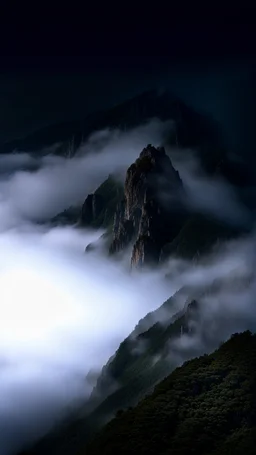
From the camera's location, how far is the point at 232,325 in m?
112

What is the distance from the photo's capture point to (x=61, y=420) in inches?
6442

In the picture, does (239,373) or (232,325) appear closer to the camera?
(239,373)

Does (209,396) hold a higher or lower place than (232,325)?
lower

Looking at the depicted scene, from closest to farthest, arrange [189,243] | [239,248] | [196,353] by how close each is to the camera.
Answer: [196,353]
[239,248]
[189,243]

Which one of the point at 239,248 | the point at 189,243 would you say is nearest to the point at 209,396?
the point at 239,248

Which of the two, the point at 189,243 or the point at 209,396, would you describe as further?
the point at 189,243

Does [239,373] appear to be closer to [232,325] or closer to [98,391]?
[232,325]

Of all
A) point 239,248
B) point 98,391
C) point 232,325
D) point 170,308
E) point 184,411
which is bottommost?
point 184,411

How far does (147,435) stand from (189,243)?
126m

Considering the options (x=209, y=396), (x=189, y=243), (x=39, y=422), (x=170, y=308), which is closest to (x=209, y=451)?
(x=209, y=396)

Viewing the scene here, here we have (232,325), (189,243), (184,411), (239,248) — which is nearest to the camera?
(184,411)

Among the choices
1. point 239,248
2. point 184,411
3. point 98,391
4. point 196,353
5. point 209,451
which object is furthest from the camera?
point 239,248

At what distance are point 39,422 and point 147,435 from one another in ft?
340

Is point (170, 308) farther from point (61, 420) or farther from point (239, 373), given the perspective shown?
point (239, 373)
